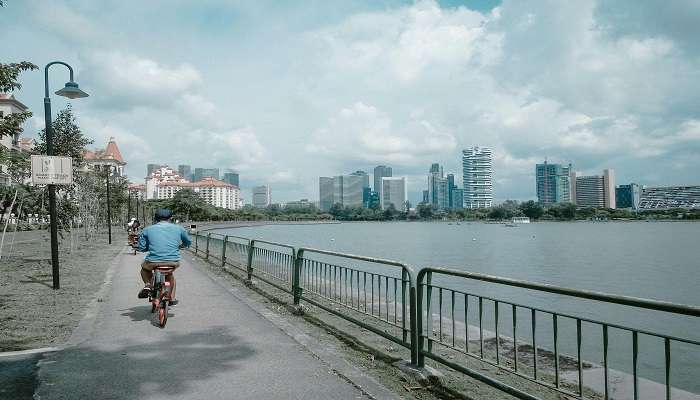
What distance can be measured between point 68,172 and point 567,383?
10792 mm

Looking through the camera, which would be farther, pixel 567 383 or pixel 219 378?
pixel 567 383

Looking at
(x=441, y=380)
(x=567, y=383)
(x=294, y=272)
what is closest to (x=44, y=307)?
(x=294, y=272)

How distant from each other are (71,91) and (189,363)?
9550 millimetres

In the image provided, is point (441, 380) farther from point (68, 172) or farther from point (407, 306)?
point (68, 172)

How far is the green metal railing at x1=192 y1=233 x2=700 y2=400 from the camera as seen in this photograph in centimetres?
394

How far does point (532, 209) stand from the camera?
16812cm

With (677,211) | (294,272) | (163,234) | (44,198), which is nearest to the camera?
(163,234)

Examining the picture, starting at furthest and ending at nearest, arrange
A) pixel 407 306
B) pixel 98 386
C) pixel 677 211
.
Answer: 1. pixel 677 211
2. pixel 407 306
3. pixel 98 386

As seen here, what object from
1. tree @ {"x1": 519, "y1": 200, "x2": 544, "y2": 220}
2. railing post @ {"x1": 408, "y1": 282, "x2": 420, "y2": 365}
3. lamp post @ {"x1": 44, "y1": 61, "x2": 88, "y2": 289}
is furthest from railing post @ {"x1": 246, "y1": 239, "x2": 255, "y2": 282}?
tree @ {"x1": 519, "y1": 200, "x2": 544, "y2": 220}

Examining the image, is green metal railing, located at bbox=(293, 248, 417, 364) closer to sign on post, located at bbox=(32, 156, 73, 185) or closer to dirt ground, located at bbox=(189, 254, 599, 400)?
dirt ground, located at bbox=(189, 254, 599, 400)

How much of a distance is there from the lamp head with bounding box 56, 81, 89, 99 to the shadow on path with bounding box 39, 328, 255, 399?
8078mm

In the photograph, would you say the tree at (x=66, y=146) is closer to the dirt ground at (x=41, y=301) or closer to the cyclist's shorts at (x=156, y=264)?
the dirt ground at (x=41, y=301)

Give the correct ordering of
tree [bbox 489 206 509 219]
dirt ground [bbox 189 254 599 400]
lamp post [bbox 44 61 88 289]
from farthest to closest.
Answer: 1. tree [bbox 489 206 509 219]
2. lamp post [bbox 44 61 88 289]
3. dirt ground [bbox 189 254 599 400]

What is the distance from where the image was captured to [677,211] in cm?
17025
